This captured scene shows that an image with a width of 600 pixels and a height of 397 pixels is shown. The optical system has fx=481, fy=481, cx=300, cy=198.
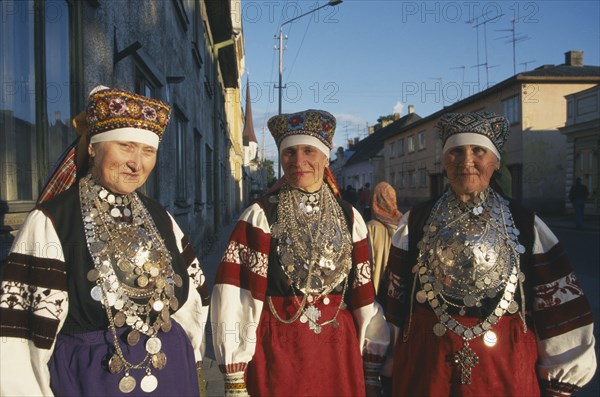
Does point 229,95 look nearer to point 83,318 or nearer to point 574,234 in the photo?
point 574,234

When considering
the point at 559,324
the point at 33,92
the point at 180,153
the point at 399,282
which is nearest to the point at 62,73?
the point at 33,92

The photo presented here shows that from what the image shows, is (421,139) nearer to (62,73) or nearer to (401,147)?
(401,147)

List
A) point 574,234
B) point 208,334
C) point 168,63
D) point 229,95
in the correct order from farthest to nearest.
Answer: point 229,95, point 574,234, point 168,63, point 208,334

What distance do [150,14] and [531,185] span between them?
76.4 feet

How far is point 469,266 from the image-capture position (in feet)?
7.95

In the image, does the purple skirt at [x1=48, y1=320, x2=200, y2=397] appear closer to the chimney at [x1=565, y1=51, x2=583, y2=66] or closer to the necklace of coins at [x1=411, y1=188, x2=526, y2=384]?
the necklace of coins at [x1=411, y1=188, x2=526, y2=384]

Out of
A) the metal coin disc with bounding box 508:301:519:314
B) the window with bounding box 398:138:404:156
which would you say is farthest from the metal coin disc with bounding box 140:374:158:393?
the window with bounding box 398:138:404:156

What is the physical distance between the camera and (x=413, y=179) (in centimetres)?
3925

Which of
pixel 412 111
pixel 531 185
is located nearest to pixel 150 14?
pixel 531 185

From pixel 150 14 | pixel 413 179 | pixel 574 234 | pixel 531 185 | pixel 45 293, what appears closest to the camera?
pixel 45 293

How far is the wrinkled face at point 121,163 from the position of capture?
80.8 inches

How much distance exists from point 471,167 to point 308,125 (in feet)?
3.09

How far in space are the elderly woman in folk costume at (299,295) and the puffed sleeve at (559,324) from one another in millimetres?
816

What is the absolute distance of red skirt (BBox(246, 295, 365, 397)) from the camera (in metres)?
2.58
